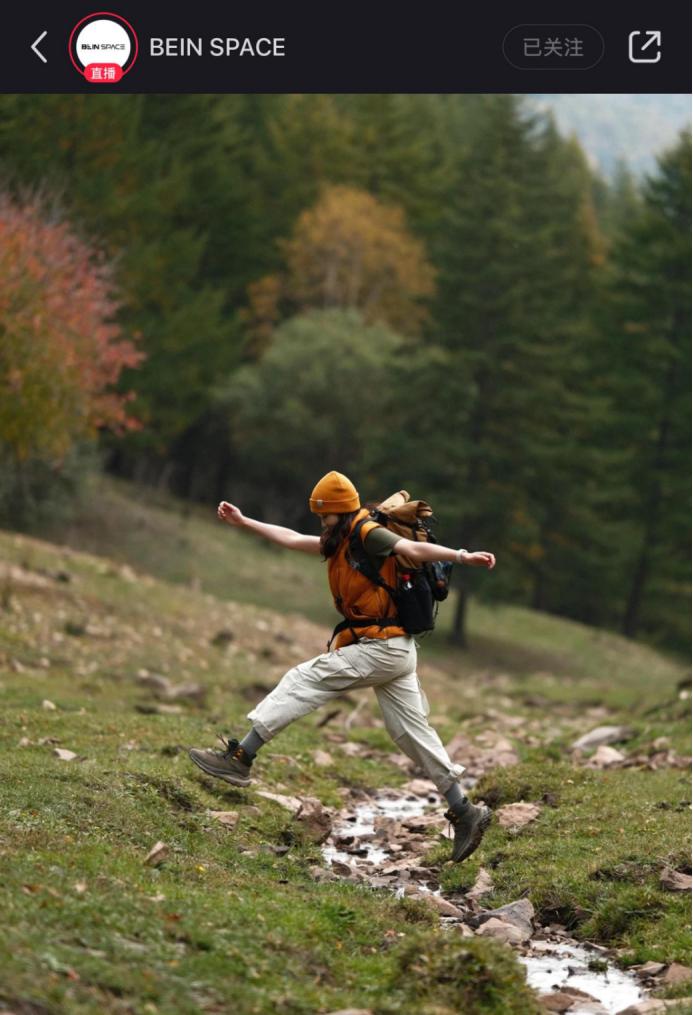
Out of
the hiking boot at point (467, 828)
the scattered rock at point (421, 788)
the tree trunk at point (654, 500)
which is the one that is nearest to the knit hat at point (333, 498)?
the hiking boot at point (467, 828)

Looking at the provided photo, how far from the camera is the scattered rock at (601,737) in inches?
778

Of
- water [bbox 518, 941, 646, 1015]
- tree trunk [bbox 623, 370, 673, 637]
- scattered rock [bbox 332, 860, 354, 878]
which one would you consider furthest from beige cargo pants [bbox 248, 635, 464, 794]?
tree trunk [bbox 623, 370, 673, 637]

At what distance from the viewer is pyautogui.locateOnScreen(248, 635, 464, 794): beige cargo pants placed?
11102 mm

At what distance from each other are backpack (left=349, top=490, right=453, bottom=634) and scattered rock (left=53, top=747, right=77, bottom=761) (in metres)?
4.10

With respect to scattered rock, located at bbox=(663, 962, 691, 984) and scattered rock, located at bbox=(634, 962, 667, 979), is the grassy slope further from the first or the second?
scattered rock, located at bbox=(663, 962, 691, 984)

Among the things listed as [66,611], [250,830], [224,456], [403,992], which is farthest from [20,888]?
[224,456]

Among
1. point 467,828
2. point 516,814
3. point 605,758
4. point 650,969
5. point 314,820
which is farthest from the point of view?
point 605,758

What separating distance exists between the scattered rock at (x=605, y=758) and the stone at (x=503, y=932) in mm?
8285

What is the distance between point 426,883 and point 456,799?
29.3 inches

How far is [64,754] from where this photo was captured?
13.6 metres
